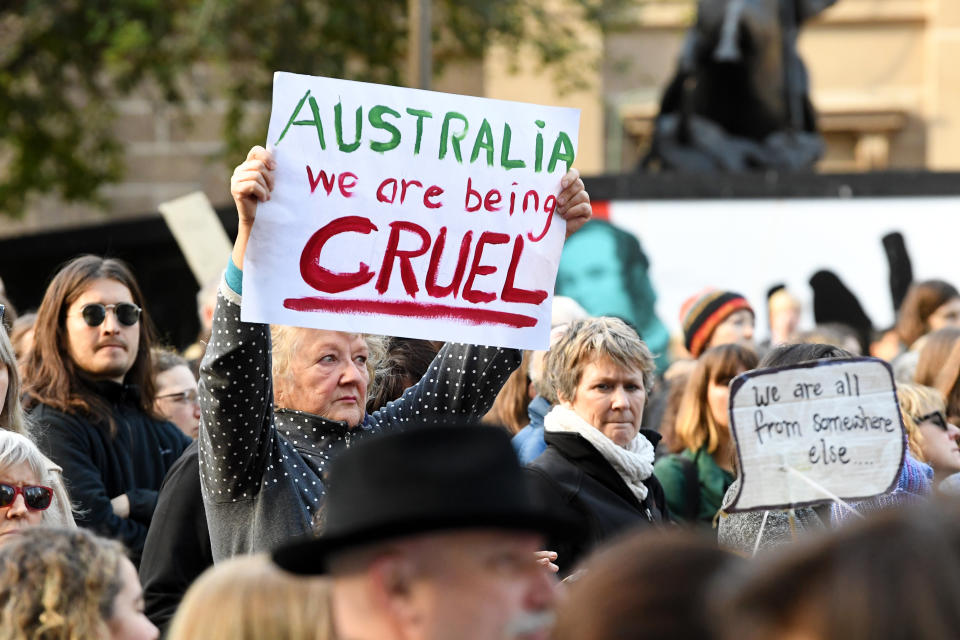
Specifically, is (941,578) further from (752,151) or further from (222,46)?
(222,46)

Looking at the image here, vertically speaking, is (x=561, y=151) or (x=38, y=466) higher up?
(x=561, y=151)

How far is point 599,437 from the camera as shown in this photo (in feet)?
14.3

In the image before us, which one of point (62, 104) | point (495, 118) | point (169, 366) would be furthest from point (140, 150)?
point (495, 118)

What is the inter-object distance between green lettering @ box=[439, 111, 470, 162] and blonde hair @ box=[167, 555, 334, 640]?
167 cm

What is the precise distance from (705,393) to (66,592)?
3194mm

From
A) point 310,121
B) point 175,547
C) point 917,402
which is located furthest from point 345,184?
point 917,402

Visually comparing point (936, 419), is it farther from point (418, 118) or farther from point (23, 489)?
point (23, 489)

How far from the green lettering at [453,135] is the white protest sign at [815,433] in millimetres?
953

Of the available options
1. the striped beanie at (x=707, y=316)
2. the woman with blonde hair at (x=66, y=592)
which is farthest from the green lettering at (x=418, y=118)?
the striped beanie at (x=707, y=316)

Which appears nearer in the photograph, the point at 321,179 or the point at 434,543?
the point at 434,543

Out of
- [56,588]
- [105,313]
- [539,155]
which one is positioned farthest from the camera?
[105,313]

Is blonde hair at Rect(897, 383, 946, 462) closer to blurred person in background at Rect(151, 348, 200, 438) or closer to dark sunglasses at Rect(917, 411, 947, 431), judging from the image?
dark sunglasses at Rect(917, 411, 947, 431)

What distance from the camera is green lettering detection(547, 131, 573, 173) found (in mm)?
3873

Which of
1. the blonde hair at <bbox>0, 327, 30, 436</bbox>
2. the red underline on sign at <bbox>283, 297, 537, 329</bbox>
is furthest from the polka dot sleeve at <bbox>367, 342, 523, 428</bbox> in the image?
the blonde hair at <bbox>0, 327, 30, 436</bbox>
